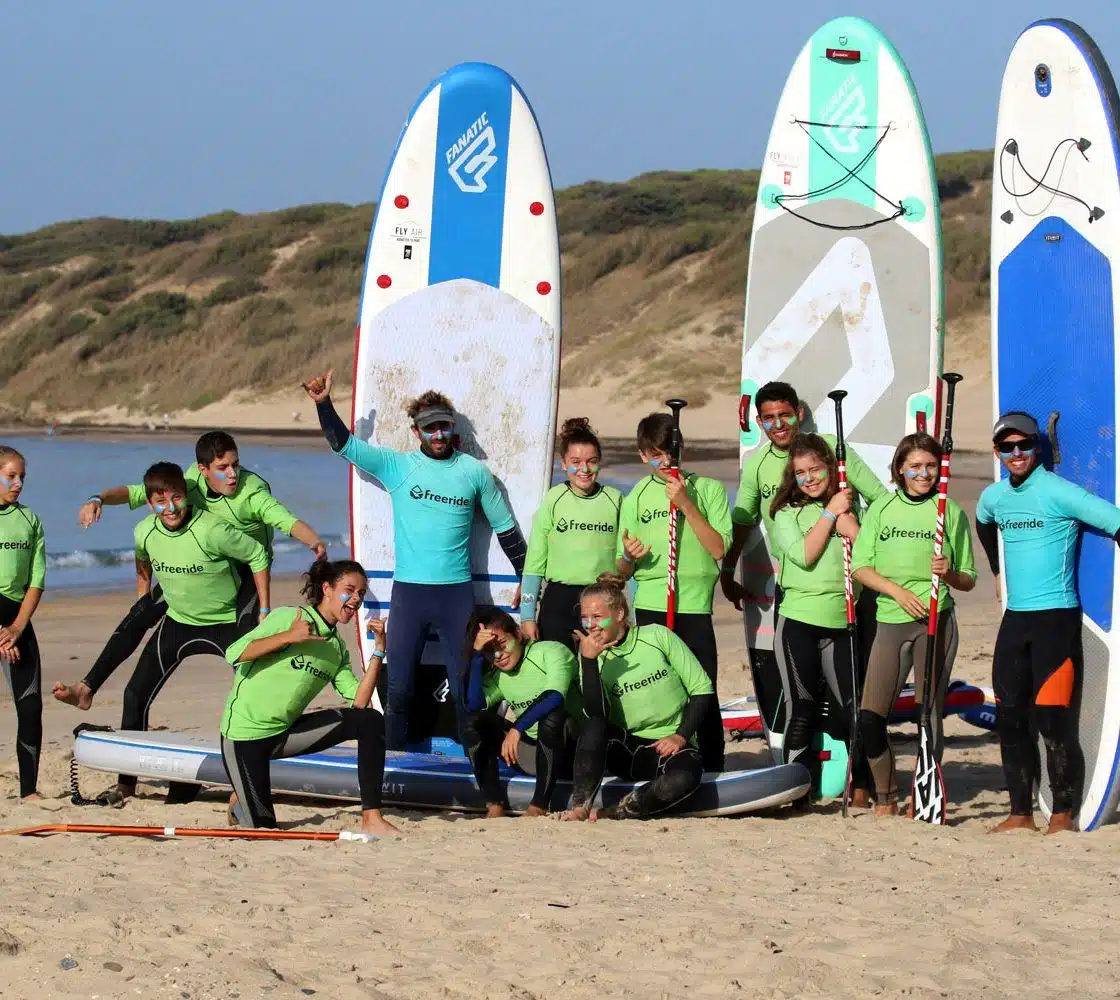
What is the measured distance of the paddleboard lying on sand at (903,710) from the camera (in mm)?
7223

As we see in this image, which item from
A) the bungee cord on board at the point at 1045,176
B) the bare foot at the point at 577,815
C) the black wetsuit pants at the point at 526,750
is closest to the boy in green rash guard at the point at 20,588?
the black wetsuit pants at the point at 526,750

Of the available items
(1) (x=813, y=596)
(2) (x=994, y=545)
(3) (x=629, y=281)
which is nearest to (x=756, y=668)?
(1) (x=813, y=596)

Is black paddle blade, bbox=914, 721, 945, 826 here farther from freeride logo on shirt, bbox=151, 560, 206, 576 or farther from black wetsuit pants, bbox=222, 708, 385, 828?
freeride logo on shirt, bbox=151, 560, 206, 576

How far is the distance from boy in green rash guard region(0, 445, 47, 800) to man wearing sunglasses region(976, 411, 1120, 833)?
3.42 metres

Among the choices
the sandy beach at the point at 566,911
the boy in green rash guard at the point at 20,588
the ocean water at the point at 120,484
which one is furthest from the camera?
the ocean water at the point at 120,484

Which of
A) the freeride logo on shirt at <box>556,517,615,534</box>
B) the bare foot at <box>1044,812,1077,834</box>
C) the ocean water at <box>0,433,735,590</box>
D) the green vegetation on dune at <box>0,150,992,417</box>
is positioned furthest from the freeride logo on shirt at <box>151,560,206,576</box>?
the green vegetation on dune at <box>0,150,992,417</box>

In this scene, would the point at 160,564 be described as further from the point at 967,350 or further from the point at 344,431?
the point at 967,350

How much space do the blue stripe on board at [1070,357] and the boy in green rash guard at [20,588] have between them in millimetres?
3636

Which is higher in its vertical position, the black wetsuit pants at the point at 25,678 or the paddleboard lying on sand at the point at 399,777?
the black wetsuit pants at the point at 25,678

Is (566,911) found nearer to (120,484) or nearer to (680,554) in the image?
(680,554)

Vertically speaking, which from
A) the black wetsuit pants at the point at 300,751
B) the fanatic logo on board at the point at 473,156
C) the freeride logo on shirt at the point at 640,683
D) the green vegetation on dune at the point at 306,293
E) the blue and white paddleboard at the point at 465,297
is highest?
the green vegetation on dune at the point at 306,293

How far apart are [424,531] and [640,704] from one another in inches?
48.8

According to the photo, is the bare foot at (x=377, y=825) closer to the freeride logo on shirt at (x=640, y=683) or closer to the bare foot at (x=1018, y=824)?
the freeride logo on shirt at (x=640, y=683)

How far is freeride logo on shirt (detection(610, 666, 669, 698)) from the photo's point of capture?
5.56m
